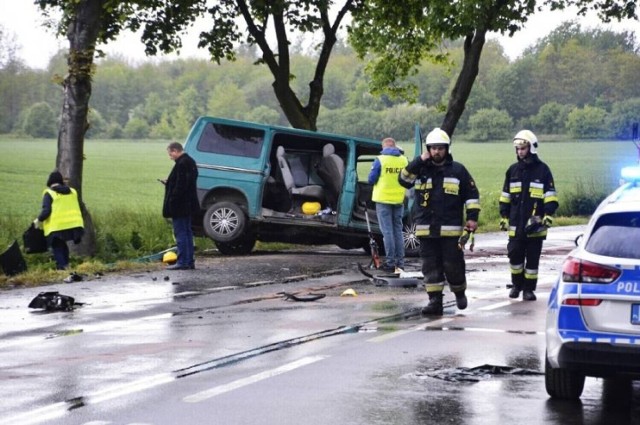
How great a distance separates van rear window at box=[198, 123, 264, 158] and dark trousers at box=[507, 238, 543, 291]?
6896 mm

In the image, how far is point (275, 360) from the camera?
941 centimetres

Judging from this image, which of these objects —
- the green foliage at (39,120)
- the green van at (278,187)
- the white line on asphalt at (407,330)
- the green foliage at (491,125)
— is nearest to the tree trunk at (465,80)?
the green van at (278,187)

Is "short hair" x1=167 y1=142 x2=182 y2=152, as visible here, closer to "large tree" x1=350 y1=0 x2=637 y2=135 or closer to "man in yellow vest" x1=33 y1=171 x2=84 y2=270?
"man in yellow vest" x1=33 y1=171 x2=84 y2=270

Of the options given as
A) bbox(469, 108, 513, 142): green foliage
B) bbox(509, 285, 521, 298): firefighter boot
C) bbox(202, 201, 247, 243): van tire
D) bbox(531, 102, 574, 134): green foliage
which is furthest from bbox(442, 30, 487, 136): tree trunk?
bbox(531, 102, 574, 134): green foliage

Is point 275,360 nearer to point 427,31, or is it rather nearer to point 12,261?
point 12,261

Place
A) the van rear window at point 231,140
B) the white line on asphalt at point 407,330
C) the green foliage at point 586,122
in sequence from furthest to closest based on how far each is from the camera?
the green foliage at point 586,122 < the van rear window at point 231,140 < the white line on asphalt at point 407,330

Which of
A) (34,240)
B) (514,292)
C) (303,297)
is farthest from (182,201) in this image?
(514,292)

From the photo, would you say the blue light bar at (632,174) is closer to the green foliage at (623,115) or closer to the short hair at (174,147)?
the short hair at (174,147)

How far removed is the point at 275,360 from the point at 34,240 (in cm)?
878

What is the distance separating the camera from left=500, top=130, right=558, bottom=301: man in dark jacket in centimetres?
1345

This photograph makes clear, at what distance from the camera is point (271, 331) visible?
11.1 m

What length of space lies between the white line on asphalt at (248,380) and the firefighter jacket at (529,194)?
4659 millimetres

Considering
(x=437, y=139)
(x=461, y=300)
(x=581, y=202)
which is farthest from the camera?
(x=581, y=202)

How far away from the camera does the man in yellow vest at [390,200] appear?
17.2 metres
